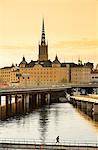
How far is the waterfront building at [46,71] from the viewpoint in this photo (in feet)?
160

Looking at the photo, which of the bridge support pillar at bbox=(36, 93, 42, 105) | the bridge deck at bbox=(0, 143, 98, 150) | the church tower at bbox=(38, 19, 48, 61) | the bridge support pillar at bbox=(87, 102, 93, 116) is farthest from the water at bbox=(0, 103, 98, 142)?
the church tower at bbox=(38, 19, 48, 61)

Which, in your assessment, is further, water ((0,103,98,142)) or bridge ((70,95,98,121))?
bridge ((70,95,98,121))

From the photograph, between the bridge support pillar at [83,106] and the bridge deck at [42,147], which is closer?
the bridge deck at [42,147]

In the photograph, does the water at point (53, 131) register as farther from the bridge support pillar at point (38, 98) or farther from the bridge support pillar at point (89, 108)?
the bridge support pillar at point (38, 98)

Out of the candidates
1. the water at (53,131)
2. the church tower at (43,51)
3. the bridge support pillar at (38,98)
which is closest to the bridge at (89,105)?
the water at (53,131)

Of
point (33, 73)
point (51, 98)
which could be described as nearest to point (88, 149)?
point (51, 98)

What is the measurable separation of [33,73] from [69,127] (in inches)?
1374

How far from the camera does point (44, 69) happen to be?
49.6 m

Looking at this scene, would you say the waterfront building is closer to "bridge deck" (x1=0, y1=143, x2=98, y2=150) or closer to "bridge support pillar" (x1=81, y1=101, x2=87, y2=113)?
"bridge support pillar" (x1=81, y1=101, x2=87, y2=113)

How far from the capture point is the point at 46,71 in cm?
4959

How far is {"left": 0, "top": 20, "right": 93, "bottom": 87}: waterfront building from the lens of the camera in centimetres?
4876

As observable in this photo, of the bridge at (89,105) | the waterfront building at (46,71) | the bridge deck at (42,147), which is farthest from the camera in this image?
the waterfront building at (46,71)

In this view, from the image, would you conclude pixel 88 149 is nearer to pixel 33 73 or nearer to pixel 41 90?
pixel 41 90

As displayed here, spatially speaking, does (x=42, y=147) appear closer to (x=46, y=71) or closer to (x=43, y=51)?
(x=46, y=71)
